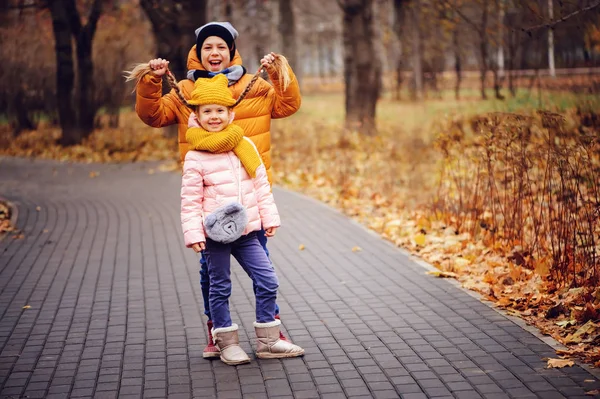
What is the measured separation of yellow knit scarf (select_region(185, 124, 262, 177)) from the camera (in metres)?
5.54

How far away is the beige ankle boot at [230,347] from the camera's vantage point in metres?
5.77

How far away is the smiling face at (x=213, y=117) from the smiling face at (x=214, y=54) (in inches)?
14.0

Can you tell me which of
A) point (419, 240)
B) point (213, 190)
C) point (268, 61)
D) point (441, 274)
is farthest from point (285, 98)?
point (419, 240)

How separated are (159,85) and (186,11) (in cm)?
1670

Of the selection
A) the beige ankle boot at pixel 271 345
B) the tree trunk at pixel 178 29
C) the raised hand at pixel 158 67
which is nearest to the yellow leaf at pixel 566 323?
the beige ankle boot at pixel 271 345

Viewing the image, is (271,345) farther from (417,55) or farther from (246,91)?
(417,55)

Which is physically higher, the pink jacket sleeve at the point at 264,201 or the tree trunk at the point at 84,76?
the tree trunk at the point at 84,76

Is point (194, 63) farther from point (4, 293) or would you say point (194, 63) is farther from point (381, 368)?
point (4, 293)

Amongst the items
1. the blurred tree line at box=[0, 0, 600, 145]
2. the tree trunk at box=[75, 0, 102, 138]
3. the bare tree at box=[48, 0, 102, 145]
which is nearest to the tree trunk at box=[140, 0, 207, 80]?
the blurred tree line at box=[0, 0, 600, 145]

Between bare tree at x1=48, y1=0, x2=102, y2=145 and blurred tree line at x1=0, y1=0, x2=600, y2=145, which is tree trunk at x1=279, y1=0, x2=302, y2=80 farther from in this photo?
bare tree at x1=48, y1=0, x2=102, y2=145

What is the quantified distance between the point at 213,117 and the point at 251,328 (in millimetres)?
1893

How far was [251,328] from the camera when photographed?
6715mm

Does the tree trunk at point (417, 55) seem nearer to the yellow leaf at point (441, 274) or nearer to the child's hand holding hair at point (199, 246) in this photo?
the yellow leaf at point (441, 274)

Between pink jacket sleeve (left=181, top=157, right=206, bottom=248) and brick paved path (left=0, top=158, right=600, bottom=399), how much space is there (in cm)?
91
